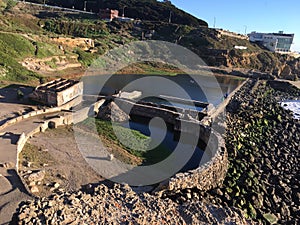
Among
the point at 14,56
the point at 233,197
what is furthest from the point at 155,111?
the point at 14,56

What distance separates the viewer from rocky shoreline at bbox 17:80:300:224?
390 inches

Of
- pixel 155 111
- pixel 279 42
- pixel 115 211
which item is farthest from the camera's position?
pixel 279 42

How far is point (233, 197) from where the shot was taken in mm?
16188

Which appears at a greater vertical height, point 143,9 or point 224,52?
point 143,9

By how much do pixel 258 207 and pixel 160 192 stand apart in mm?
5738

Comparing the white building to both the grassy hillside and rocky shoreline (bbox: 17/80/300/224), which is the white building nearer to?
the grassy hillside

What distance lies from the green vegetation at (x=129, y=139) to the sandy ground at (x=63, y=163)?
276cm

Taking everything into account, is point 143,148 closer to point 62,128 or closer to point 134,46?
point 62,128

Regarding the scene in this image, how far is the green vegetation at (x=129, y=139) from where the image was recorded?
21.5 metres

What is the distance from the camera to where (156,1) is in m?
113

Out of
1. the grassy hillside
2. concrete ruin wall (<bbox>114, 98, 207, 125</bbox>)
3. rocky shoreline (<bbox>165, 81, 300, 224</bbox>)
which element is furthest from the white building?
concrete ruin wall (<bbox>114, 98, 207, 125</bbox>)

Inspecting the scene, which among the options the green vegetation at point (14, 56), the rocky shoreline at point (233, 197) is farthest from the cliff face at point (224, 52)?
the green vegetation at point (14, 56)

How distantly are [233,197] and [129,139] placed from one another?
1043 cm

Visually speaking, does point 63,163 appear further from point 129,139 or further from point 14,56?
point 14,56
